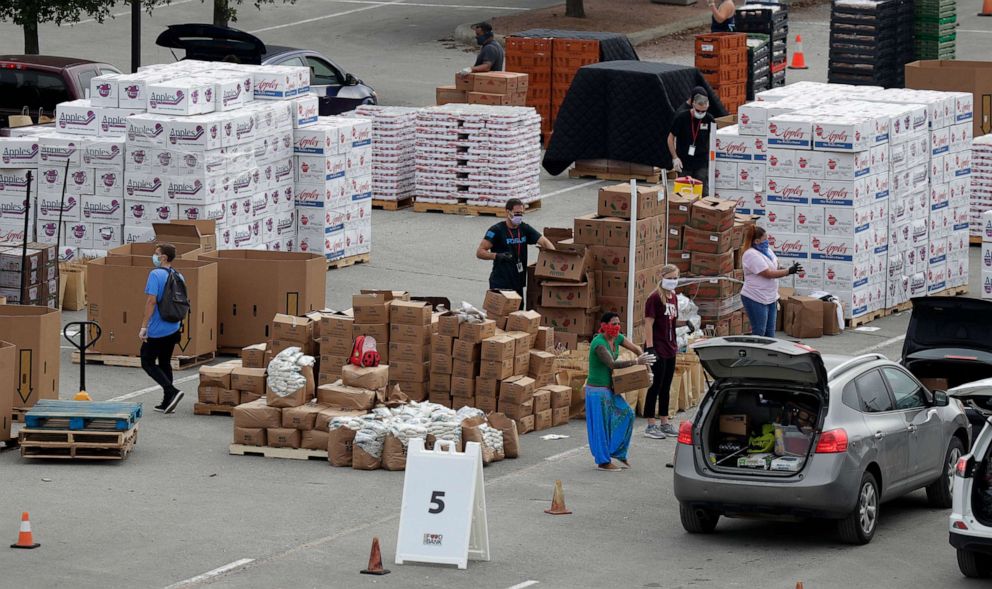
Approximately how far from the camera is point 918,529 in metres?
16.6

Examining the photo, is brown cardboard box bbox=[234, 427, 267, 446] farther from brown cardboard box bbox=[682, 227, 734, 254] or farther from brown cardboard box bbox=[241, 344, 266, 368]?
brown cardboard box bbox=[682, 227, 734, 254]

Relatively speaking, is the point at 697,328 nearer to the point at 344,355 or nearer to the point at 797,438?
the point at 344,355

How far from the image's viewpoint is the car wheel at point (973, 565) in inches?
586

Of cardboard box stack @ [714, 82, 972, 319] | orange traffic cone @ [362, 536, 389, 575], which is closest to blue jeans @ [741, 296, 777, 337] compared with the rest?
cardboard box stack @ [714, 82, 972, 319]

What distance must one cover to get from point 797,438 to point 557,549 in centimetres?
219

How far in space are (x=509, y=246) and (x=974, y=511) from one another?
27.7 ft

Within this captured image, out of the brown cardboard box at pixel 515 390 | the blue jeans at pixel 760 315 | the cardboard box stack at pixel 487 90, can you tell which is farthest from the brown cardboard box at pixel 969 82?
the brown cardboard box at pixel 515 390

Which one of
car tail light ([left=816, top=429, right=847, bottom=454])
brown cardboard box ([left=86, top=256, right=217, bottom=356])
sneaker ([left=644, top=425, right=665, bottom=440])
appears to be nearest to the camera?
car tail light ([left=816, top=429, right=847, bottom=454])

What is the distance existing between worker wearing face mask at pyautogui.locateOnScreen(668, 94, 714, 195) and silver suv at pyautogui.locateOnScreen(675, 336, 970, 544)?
12348 millimetres

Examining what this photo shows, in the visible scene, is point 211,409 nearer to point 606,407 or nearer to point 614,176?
point 606,407

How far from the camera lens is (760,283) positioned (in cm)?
2253

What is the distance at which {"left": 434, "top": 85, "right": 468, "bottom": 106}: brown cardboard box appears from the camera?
33062mm

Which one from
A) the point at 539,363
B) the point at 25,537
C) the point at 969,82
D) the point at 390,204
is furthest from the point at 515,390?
the point at 969,82

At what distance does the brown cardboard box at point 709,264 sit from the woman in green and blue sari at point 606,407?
17.3 feet
